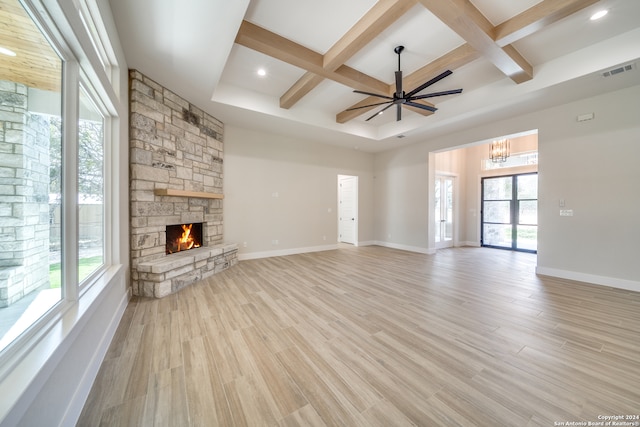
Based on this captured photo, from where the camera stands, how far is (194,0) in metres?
2.02

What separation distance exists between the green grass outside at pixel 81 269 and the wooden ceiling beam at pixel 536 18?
4.64 m

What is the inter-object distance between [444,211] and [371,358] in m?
6.46

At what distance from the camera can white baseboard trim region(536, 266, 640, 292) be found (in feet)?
10.8

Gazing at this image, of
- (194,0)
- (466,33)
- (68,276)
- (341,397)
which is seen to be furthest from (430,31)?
(68,276)

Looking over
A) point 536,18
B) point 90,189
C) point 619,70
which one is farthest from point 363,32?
point 619,70

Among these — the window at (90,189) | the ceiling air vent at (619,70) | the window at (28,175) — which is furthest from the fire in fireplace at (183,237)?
the ceiling air vent at (619,70)

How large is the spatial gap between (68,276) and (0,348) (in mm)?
708

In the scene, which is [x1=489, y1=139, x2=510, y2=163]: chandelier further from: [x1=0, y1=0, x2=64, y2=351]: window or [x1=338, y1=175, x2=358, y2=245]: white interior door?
[x1=0, y1=0, x2=64, y2=351]: window

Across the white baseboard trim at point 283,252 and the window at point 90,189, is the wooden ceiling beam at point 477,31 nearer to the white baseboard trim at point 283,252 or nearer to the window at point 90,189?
the window at point 90,189

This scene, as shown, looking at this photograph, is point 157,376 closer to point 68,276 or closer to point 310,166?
point 68,276

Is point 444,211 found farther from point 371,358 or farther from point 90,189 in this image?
point 90,189

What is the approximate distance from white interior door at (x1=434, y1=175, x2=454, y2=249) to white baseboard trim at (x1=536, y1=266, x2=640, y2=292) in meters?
2.84

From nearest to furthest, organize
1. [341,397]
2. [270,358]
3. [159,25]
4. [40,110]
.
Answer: [40,110] → [341,397] → [270,358] → [159,25]

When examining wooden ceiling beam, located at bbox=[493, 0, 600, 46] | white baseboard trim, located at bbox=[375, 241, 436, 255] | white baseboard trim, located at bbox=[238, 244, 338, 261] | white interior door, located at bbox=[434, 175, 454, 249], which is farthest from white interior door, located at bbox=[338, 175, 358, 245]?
wooden ceiling beam, located at bbox=[493, 0, 600, 46]
